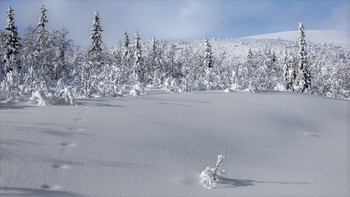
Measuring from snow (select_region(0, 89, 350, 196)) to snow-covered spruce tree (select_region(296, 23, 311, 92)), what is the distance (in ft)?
115

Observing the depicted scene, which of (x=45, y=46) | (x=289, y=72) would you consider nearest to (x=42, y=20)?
(x=45, y=46)

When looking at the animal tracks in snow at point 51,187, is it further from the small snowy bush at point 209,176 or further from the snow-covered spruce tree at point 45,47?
the snow-covered spruce tree at point 45,47

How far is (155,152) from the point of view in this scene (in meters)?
5.04

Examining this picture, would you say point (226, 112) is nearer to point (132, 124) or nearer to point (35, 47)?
point (132, 124)

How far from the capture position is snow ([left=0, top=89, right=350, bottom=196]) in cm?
404

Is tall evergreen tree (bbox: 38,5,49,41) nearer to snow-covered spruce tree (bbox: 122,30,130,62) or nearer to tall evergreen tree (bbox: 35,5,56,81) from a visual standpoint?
tall evergreen tree (bbox: 35,5,56,81)

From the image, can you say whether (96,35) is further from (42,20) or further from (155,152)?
(155,152)

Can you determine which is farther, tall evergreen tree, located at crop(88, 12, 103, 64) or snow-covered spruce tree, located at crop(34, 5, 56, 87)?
tall evergreen tree, located at crop(88, 12, 103, 64)

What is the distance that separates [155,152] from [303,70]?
40504 mm

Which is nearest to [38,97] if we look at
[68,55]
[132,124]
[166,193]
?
[132,124]

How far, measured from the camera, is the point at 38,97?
22.9 feet

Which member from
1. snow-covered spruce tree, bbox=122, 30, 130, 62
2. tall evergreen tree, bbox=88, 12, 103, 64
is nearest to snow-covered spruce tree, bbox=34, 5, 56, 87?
tall evergreen tree, bbox=88, 12, 103, 64

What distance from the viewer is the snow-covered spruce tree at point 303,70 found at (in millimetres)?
41406

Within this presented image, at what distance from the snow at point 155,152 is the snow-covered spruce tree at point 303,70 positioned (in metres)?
35.0
